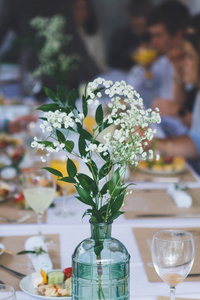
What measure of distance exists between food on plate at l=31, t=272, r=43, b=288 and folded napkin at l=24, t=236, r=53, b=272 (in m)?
0.06

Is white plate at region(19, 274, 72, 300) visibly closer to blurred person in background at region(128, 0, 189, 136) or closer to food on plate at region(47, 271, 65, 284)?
food on plate at region(47, 271, 65, 284)

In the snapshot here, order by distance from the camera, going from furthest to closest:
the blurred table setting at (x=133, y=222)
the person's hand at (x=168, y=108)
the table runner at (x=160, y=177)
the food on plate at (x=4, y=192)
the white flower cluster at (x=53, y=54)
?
the person's hand at (x=168, y=108) < the white flower cluster at (x=53, y=54) < the table runner at (x=160, y=177) < the food on plate at (x=4, y=192) < the blurred table setting at (x=133, y=222)

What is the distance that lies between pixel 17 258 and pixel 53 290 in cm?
24

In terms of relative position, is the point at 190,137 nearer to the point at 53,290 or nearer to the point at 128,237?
the point at 128,237

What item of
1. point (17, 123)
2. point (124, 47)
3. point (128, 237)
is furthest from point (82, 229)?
point (124, 47)

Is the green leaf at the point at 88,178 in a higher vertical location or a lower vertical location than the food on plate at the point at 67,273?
higher

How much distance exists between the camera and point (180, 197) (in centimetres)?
155

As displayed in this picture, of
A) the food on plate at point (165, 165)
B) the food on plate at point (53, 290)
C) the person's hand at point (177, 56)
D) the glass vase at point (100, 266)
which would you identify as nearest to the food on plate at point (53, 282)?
the food on plate at point (53, 290)

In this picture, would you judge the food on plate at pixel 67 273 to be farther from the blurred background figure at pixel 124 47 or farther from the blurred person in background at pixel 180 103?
the blurred background figure at pixel 124 47

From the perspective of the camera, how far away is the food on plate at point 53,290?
37.0 inches

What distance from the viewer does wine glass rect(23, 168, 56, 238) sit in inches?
52.6

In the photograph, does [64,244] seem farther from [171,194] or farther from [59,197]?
[171,194]

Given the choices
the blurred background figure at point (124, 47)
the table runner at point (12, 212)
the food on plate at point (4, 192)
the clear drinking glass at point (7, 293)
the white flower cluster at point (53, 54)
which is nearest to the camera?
the clear drinking glass at point (7, 293)

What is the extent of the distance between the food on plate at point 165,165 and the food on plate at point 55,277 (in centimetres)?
103
